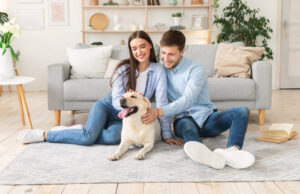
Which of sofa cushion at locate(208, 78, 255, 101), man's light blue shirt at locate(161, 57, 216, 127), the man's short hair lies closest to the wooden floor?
sofa cushion at locate(208, 78, 255, 101)

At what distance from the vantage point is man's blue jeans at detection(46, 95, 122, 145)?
2.48 meters

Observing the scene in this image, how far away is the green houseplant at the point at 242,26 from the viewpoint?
18.7ft

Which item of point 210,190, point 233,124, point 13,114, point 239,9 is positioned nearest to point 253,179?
Answer: point 210,190

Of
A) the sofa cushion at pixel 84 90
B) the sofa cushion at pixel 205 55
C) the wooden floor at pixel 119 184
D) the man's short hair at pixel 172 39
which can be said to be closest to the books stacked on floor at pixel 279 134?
the wooden floor at pixel 119 184

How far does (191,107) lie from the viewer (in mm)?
2475

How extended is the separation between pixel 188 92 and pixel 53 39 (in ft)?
14.5

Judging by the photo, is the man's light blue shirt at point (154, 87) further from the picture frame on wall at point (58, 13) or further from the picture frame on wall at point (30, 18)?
the picture frame on wall at point (30, 18)

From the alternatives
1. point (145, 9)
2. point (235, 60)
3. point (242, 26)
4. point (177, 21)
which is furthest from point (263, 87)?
point (145, 9)

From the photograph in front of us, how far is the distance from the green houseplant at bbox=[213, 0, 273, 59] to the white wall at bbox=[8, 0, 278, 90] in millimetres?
241

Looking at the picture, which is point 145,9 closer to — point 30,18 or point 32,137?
point 30,18

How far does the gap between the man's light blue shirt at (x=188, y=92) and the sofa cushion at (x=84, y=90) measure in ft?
3.11

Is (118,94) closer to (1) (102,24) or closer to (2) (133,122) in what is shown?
(2) (133,122)

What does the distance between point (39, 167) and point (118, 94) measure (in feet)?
2.42

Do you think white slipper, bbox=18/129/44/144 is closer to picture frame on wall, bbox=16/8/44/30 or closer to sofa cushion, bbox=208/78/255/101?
sofa cushion, bbox=208/78/255/101
